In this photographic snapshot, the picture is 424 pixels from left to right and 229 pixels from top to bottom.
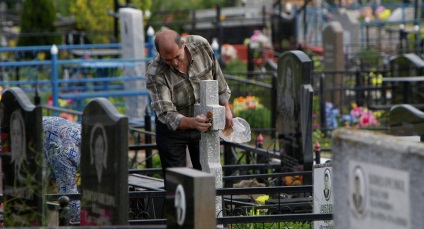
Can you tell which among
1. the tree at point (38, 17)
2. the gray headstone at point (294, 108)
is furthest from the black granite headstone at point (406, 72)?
the tree at point (38, 17)

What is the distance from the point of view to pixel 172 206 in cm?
488

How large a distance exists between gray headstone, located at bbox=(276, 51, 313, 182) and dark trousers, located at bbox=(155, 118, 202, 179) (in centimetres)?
218

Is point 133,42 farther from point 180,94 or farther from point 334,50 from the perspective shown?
point 180,94

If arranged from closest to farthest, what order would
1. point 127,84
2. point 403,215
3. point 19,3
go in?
point 403,215 → point 127,84 → point 19,3

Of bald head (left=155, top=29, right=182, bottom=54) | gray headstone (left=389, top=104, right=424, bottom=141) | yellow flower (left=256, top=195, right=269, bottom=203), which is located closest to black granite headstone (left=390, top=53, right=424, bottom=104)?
gray headstone (left=389, top=104, right=424, bottom=141)

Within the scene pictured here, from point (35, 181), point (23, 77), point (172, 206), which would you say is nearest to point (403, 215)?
point (172, 206)

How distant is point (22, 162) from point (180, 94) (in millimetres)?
1709

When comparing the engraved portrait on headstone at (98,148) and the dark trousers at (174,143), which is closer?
the engraved portrait on headstone at (98,148)

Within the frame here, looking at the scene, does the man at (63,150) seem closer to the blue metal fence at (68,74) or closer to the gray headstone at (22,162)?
the gray headstone at (22,162)

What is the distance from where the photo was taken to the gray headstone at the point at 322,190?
675cm

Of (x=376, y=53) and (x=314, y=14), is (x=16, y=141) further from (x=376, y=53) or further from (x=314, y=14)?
(x=314, y=14)

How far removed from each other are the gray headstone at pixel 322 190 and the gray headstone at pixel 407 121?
5.06 ft

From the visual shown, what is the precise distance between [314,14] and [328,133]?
1414 centimetres

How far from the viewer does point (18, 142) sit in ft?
18.1
